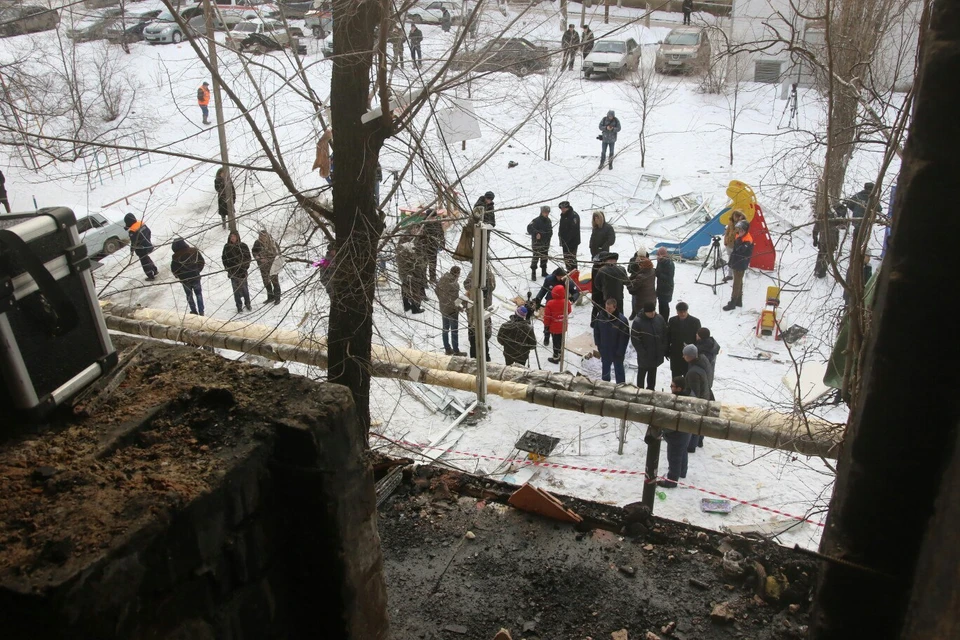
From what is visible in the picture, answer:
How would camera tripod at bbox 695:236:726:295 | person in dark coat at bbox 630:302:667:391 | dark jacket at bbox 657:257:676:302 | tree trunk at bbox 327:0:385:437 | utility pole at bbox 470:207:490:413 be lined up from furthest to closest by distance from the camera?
camera tripod at bbox 695:236:726:295
dark jacket at bbox 657:257:676:302
person in dark coat at bbox 630:302:667:391
utility pole at bbox 470:207:490:413
tree trunk at bbox 327:0:385:437

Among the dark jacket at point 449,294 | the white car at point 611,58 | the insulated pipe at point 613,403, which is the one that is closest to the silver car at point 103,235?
the insulated pipe at point 613,403

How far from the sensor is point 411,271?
8016 mm

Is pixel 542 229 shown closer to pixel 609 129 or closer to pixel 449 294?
pixel 449 294

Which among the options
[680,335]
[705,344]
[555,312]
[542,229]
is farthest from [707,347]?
[542,229]

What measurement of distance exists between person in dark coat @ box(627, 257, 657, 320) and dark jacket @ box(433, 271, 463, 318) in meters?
3.02

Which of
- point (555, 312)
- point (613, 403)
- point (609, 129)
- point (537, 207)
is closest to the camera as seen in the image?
point (613, 403)

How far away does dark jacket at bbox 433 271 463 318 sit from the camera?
916 centimetres

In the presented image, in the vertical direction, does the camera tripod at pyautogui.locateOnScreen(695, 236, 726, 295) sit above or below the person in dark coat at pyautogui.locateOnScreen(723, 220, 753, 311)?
below

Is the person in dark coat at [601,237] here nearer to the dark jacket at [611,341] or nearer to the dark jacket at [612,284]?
the dark jacket at [612,284]

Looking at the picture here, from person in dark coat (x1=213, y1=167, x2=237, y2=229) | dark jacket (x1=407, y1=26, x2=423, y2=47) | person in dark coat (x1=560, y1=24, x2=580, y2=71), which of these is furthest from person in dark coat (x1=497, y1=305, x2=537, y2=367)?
person in dark coat (x1=213, y1=167, x2=237, y2=229)

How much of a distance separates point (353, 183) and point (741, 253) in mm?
8797

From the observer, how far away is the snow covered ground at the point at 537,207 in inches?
330

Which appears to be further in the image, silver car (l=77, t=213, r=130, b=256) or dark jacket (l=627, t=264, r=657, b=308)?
silver car (l=77, t=213, r=130, b=256)

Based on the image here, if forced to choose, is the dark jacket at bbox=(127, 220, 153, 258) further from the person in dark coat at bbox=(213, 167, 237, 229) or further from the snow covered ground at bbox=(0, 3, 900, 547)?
the person in dark coat at bbox=(213, 167, 237, 229)
